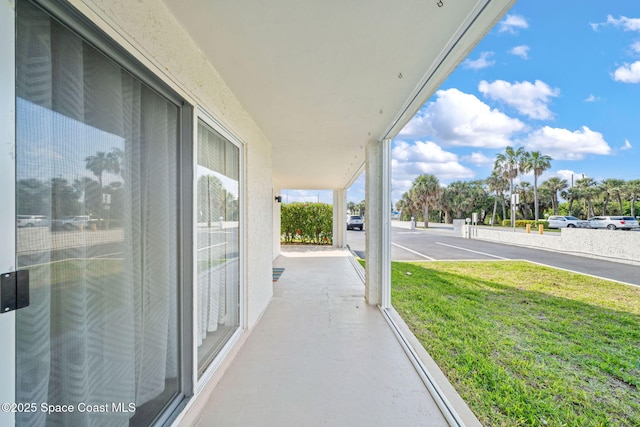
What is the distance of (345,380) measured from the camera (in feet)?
7.18

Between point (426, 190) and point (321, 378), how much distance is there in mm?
26077

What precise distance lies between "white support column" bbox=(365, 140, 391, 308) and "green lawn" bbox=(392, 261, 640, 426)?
0.51 meters

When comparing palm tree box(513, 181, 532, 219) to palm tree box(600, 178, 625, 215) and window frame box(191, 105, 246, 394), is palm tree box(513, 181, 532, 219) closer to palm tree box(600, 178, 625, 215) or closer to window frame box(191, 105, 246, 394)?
palm tree box(600, 178, 625, 215)

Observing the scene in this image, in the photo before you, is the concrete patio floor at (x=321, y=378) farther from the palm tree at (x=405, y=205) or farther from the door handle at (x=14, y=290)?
the palm tree at (x=405, y=205)

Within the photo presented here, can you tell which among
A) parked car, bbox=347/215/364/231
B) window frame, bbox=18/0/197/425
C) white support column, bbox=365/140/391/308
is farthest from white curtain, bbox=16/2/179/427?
parked car, bbox=347/215/364/231

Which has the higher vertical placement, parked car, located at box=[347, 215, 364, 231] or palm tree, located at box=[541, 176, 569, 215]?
palm tree, located at box=[541, 176, 569, 215]

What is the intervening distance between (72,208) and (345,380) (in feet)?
7.11

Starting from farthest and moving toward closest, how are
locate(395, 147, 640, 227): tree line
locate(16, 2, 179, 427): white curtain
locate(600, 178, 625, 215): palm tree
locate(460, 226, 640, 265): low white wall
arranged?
locate(395, 147, 640, 227): tree line < locate(460, 226, 640, 265): low white wall < locate(600, 178, 625, 215): palm tree < locate(16, 2, 179, 427): white curtain

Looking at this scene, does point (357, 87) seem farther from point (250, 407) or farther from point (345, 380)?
point (250, 407)

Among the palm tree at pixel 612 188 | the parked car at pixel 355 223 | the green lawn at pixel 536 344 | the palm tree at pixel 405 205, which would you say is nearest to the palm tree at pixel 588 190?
the palm tree at pixel 612 188

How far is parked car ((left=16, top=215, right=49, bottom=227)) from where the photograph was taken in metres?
0.86

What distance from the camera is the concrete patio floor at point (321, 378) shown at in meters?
1.80

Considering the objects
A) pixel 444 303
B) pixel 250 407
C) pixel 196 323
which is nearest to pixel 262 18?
pixel 196 323

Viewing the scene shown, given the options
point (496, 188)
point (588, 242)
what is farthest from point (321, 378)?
point (496, 188)
